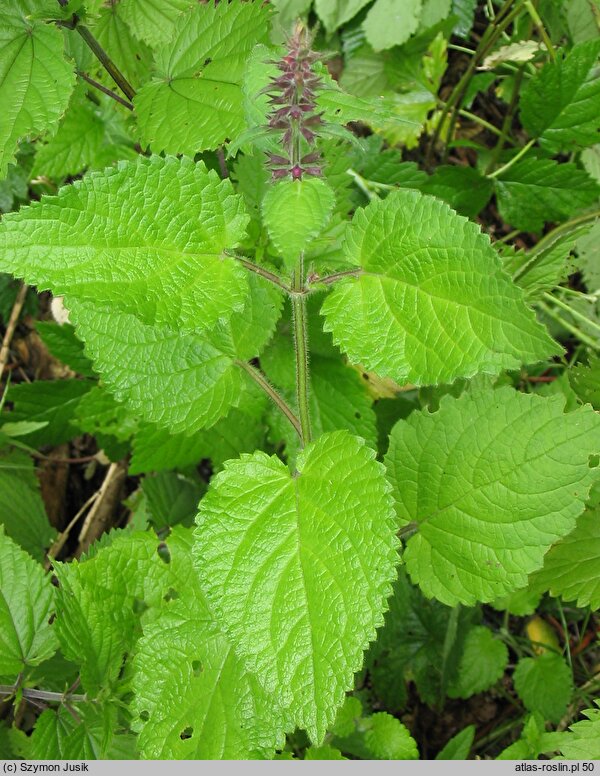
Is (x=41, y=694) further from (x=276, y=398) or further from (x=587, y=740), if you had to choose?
(x=587, y=740)

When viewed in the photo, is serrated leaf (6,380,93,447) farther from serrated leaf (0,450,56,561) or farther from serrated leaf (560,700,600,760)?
serrated leaf (560,700,600,760)

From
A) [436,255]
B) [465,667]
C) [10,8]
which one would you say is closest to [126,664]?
[465,667]

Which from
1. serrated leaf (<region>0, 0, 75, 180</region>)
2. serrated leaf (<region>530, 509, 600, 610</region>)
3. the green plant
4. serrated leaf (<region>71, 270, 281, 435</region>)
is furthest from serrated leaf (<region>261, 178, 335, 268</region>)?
serrated leaf (<region>530, 509, 600, 610</region>)

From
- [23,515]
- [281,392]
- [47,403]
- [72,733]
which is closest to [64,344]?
[47,403]

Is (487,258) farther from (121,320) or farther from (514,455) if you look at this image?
(121,320)

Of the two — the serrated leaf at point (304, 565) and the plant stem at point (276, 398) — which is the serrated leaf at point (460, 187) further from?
the serrated leaf at point (304, 565)
